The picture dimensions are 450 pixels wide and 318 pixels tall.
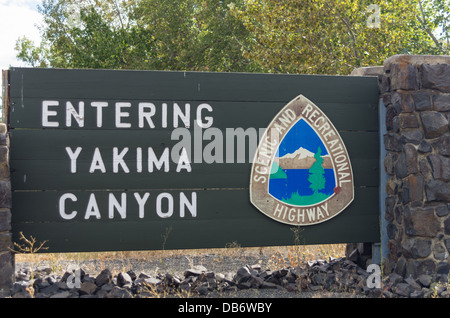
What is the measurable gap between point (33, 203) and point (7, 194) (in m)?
0.36

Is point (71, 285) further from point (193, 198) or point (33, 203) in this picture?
point (193, 198)

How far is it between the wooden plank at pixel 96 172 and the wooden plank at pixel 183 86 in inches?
16.7

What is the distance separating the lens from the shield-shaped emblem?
17.1 feet

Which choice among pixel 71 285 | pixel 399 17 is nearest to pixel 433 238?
pixel 71 285

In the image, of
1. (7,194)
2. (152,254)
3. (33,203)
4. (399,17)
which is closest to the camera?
(7,194)

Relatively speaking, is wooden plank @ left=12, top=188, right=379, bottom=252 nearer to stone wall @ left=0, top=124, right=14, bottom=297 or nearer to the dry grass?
stone wall @ left=0, top=124, right=14, bottom=297

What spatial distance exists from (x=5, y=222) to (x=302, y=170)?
3080 millimetres

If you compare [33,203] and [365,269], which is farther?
[365,269]

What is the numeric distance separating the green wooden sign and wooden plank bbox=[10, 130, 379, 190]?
1cm

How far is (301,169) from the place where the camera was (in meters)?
5.24

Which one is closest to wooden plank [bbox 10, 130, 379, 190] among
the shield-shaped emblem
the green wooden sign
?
the green wooden sign

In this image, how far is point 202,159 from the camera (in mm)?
5129

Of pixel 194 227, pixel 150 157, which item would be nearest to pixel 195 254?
pixel 194 227

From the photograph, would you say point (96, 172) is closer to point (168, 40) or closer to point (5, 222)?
point (5, 222)
